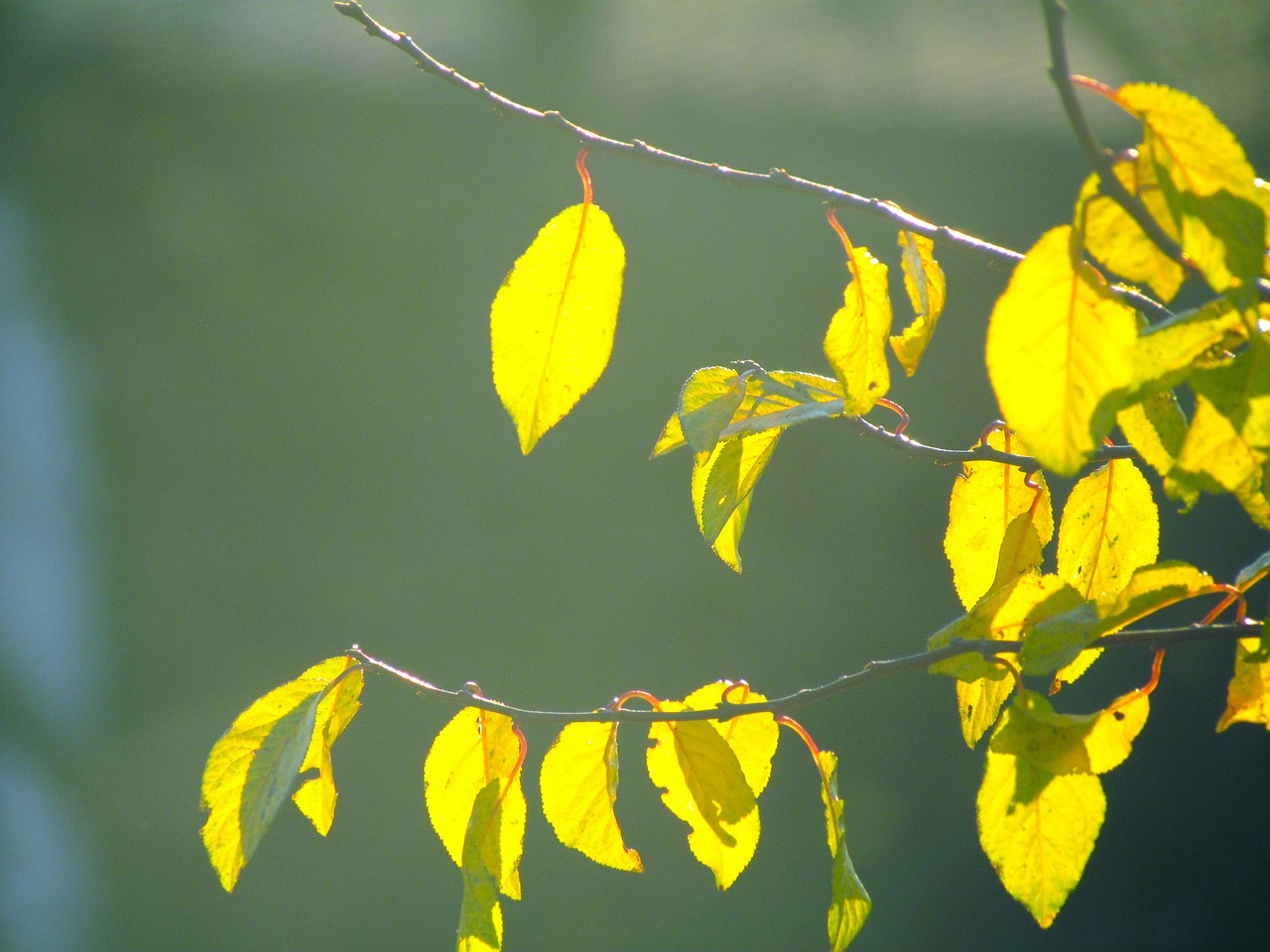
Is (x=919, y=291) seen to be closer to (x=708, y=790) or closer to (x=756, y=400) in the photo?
(x=756, y=400)

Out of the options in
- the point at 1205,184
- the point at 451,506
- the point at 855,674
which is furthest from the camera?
the point at 451,506

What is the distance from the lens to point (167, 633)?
5.57 ft

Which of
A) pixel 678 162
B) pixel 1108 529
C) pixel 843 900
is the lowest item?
pixel 843 900

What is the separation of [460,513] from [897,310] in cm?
78

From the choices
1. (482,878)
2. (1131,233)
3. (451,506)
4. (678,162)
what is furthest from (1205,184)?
(451,506)

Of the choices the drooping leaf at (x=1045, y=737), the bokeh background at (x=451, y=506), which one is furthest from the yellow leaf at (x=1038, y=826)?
the bokeh background at (x=451, y=506)

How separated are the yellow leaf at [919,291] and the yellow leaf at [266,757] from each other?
22 centimetres

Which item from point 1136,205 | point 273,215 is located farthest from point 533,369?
point 273,215

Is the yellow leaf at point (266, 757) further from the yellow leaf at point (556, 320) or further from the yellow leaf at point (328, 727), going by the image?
the yellow leaf at point (556, 320)

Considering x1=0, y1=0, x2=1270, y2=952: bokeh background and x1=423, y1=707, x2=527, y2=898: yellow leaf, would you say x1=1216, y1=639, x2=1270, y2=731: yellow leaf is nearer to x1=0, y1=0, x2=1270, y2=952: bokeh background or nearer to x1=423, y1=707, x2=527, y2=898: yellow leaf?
x1=423, y1=707, x2=527, y2=898: yellow leaf

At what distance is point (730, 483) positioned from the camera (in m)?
0.36

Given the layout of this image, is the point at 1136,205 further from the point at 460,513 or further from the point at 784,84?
the point at 784,84

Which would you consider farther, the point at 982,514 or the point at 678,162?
the point at 982,514

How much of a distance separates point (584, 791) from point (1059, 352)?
0.22 metres
